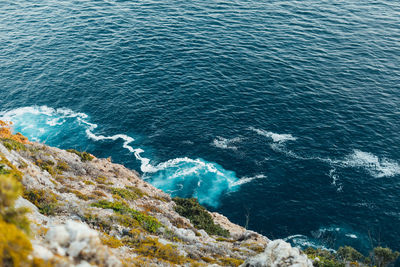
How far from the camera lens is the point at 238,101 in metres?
83.4

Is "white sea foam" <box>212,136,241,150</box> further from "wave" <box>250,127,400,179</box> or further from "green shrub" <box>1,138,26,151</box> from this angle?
"green shrub" <box>1,138,26,151</box>

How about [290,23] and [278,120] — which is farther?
[290,23]

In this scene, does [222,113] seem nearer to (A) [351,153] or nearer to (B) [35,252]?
(A) [351,153]

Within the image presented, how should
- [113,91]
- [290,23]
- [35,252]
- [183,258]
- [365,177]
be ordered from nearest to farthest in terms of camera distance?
[35,252] → [183,258] → [365,177] → [113,91] → [290,23]

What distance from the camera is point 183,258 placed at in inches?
1102

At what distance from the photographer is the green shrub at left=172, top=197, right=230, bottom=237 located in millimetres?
42688

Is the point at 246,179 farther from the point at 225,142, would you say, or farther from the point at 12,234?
the point at 12,234

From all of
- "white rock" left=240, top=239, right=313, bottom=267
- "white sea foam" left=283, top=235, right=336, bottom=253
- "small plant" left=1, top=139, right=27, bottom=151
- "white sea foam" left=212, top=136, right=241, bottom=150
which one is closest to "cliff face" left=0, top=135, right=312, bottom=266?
"white rock" left=240, top=239, right=313, bottom=267

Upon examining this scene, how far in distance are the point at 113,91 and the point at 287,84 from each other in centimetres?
4951

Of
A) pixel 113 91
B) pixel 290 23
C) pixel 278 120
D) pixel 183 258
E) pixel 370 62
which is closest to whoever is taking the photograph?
pixel 183 258

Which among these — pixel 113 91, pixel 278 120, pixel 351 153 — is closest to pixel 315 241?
pixel 351 153

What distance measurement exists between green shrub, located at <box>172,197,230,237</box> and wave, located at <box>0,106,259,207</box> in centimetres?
1168

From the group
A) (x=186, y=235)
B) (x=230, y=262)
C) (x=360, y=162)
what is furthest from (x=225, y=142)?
(x=230, y=262)

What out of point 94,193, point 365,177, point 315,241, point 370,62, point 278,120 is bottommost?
point 315,241
